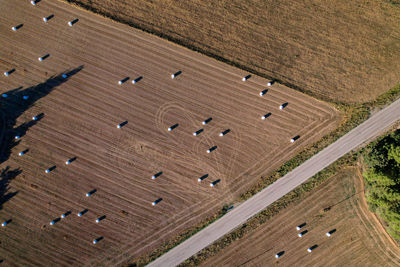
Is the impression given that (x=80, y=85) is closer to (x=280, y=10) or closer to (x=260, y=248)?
(x=280, y=10)

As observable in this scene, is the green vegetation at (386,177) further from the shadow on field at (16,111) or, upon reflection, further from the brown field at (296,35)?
the shadow on field at (16,111)

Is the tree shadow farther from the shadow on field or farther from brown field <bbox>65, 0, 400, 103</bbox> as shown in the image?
brown field <bbox>65, 0, 400, 103</bbox>

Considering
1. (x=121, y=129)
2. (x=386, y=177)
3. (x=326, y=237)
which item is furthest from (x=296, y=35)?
(x=326, y=237)

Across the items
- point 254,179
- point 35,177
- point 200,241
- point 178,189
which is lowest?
point 200,241

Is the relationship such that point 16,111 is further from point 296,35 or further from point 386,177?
point 386,177

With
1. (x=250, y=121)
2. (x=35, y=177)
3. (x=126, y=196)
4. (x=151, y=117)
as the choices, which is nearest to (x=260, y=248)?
(x=250, y=121)

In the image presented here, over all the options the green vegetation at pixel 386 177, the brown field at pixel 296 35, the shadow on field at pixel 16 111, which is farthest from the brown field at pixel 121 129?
the green vegetation at pixel 386 177
